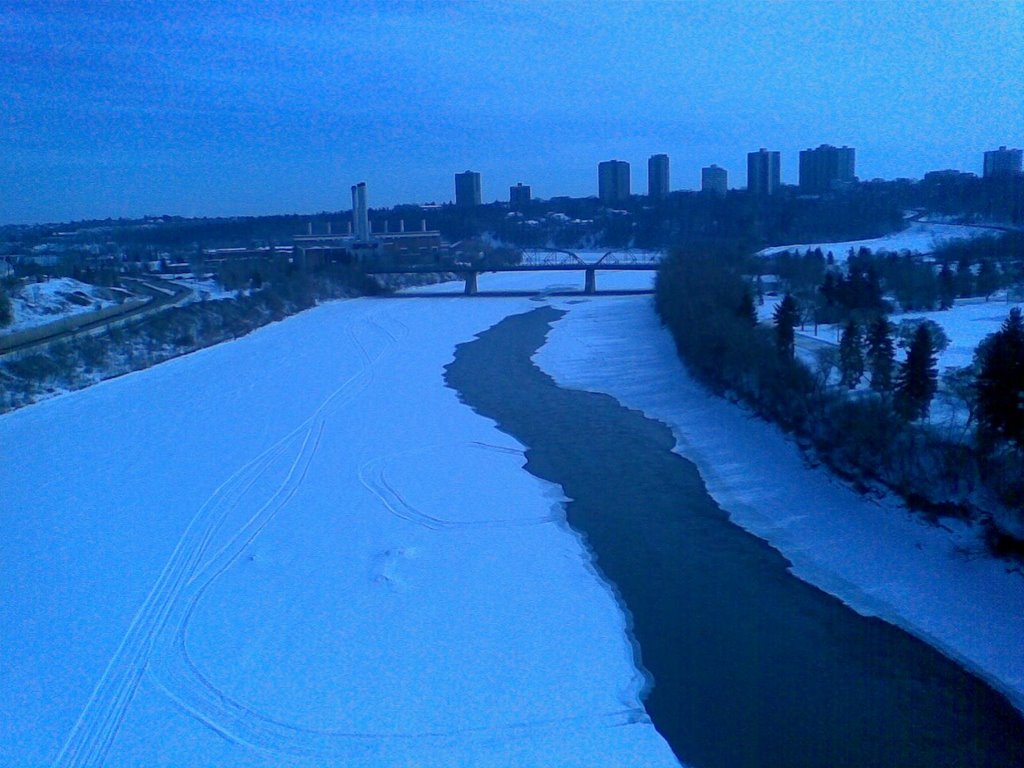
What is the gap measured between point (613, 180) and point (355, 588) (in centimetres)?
6451

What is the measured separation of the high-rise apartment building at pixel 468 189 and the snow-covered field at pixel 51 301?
47703 millimetres

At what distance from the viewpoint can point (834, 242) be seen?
1180 inches

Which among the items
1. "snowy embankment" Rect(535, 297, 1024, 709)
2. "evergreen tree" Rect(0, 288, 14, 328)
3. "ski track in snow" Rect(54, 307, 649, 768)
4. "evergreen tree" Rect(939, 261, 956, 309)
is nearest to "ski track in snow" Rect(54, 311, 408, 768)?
"ski track in snow" Rect(54, 307, 649, 768)

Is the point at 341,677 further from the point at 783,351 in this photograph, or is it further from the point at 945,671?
the point at 783,351

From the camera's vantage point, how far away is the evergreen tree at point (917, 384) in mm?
6871

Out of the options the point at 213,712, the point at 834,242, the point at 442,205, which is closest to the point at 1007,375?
the point at 213,712

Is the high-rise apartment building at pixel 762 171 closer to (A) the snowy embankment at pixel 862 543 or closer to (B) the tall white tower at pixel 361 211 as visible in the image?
(B) the tall white tower at pixel 361 211

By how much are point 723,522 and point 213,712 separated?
399cm

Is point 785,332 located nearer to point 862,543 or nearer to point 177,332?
point 862,543

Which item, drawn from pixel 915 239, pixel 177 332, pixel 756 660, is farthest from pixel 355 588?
pixel 915 239

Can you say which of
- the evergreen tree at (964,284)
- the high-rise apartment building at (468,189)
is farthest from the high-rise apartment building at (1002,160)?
the high-rise apartment building at (468,189)

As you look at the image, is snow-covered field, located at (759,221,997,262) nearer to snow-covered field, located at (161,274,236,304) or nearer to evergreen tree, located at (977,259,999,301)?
evergreen tree, located at (977,259,999,301)

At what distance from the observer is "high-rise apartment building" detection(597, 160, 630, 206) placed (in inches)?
2645

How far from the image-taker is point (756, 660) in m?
4.84
